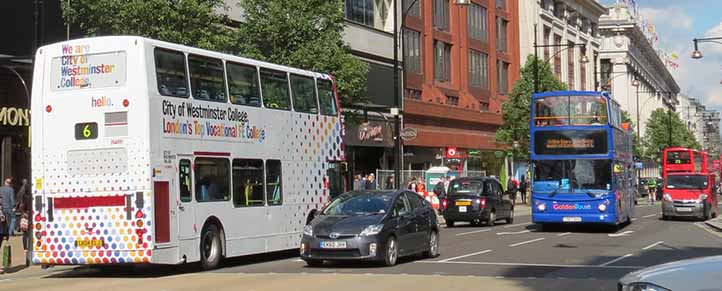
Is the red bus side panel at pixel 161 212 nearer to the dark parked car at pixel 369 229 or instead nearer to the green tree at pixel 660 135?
the dark parked car at pixel 369 229

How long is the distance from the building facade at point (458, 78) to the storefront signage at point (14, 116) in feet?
84.9

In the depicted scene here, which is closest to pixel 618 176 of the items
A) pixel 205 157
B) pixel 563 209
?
pixel 563 209

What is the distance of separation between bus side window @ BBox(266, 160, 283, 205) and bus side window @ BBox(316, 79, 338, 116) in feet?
8.75

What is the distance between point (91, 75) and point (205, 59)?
2.26 meters

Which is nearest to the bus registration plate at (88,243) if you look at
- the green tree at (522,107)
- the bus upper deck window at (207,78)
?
the bus upper deck window at (207,78)

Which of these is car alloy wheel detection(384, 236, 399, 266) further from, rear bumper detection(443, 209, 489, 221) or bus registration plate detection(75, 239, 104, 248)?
rear bumper detection(443, 209, 489, 221)

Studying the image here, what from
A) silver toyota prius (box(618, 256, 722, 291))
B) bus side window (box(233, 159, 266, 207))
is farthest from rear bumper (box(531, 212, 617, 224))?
silver toyota prius (box(618, 256, 722, 291))

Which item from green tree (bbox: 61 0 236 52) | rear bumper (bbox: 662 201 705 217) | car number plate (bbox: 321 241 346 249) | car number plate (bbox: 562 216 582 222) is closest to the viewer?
car number plate (bbox: 321 241 346 249)

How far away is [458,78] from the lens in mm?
61531

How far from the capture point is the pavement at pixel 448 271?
1426cm

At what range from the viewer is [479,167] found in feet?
213

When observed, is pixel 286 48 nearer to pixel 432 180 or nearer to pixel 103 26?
pixel 103 26

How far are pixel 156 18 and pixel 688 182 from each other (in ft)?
78.8

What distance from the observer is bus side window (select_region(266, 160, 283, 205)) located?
64.8 feet
